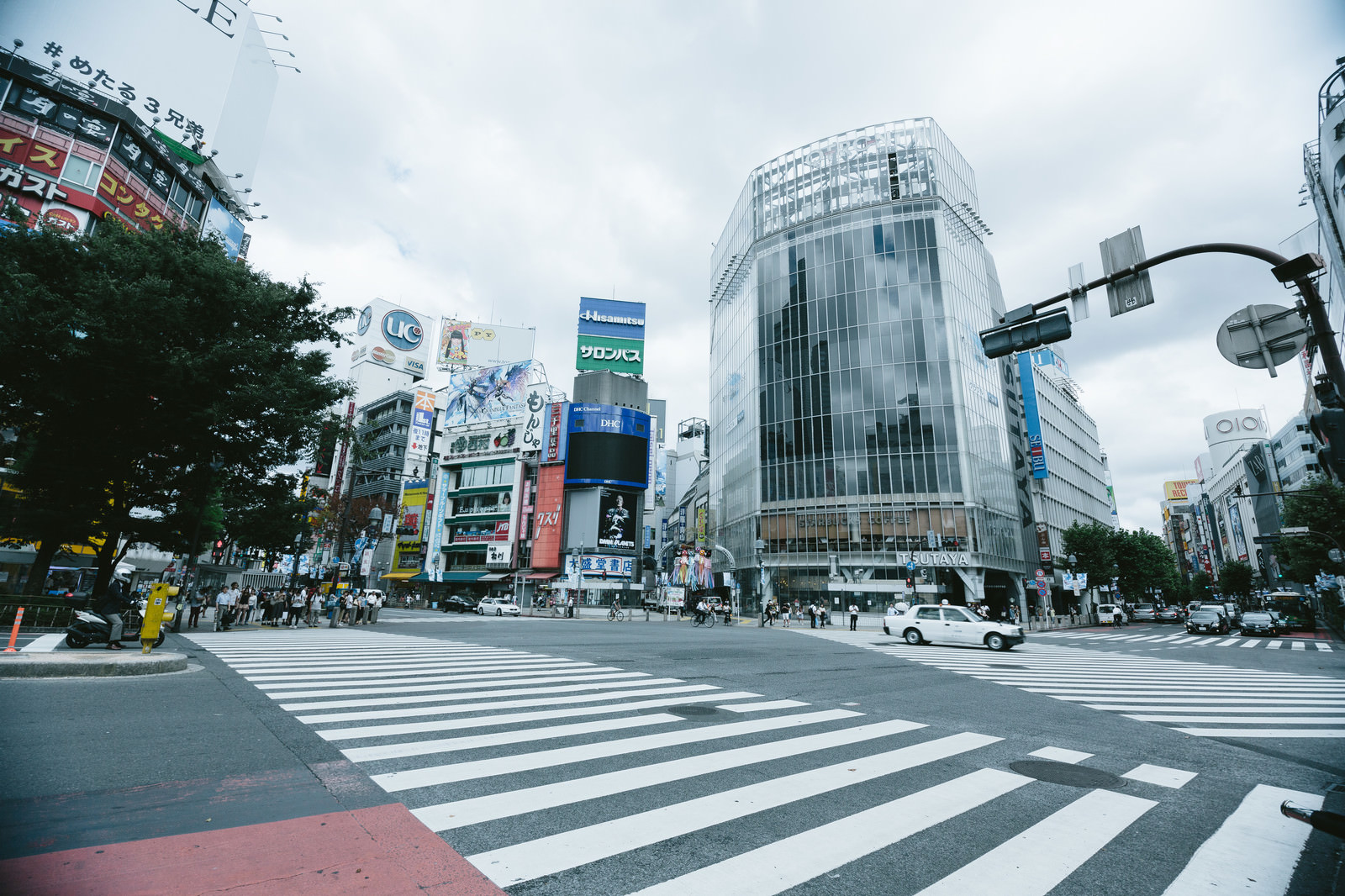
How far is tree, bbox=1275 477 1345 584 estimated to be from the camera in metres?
29.4

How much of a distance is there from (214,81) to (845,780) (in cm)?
5367

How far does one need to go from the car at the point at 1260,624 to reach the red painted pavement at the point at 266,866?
4357 centimetres

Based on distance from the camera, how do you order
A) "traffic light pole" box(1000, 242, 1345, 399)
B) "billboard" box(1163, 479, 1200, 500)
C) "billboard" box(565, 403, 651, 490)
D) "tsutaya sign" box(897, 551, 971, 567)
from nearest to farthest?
1. "traffic light pole" box(1000, 242, 1345, 399)
2. "tsutaya sign" box(897, 551, 971, 567)
3. "billboard" box(565, 403, 651, 490)
4. "billboard" box(1163, 479, 1200, 500)

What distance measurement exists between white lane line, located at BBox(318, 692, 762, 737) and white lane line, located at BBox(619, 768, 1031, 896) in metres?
3.56

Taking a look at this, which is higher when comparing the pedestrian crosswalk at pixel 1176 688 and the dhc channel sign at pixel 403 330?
the dhc channel sign at pixel 403 330

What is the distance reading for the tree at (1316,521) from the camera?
96.4 feet

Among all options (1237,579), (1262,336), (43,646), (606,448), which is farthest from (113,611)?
(1237,579)

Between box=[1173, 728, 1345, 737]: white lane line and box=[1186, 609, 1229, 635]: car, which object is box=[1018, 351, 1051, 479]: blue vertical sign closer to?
box=[1186, 609, 1229, 635]: car

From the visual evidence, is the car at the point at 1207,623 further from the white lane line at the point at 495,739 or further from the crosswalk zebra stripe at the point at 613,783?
the white lane line at the point at 495,739

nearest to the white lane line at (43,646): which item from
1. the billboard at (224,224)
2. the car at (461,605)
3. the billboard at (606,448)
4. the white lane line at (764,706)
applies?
the white lane line at (764,706)

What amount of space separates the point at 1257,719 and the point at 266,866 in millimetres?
12635

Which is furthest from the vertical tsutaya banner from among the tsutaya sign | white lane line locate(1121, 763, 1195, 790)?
white lane line locate(1121, 763, 1195, 790)

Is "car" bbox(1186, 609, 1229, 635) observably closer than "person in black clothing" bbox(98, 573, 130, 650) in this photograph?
No

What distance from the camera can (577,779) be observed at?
4.96 metres
